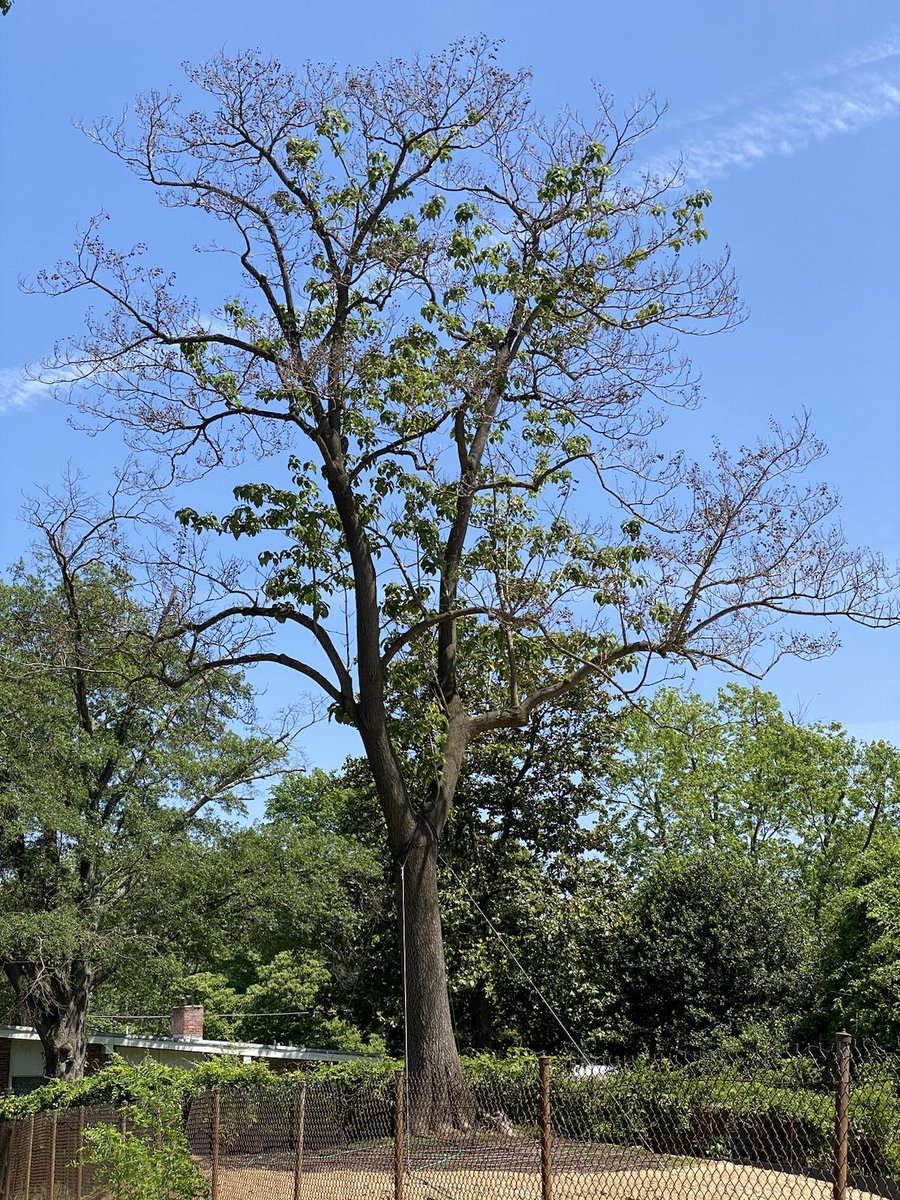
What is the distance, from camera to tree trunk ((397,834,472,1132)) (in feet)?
45.7

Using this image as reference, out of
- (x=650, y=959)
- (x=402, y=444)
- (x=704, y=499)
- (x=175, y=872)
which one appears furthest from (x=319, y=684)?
(x=650, y=959)

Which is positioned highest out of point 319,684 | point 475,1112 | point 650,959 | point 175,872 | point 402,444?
point 402,444

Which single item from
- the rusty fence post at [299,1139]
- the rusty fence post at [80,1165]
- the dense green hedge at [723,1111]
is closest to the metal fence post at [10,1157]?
the rusty fence post at [80,1165]

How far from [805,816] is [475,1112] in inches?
1146

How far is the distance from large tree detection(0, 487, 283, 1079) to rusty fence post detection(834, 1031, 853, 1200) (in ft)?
59.8

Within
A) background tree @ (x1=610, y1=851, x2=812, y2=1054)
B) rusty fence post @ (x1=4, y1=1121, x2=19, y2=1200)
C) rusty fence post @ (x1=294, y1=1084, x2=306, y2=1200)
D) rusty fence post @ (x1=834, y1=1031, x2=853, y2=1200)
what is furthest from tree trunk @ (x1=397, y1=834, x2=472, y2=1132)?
background tree @ (x1=610, y1=851, x2=812, y2=1054)

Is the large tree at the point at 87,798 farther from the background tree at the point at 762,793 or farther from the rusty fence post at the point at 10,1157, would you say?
the background tree at the point at 762,793

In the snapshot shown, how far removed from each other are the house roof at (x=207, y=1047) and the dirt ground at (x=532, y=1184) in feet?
47.0

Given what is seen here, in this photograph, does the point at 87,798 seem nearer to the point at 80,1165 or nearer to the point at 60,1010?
the point at 60,1010

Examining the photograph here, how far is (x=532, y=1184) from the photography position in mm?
9312

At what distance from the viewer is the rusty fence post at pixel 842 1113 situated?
5.09 m

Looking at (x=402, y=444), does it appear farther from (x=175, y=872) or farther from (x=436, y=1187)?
(x=175, y=872)

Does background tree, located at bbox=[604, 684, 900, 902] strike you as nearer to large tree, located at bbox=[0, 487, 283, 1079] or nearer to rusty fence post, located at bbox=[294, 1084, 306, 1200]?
large tree, located at bbox=[0, 487, 283, 1079]

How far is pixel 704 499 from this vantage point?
14180 mm
